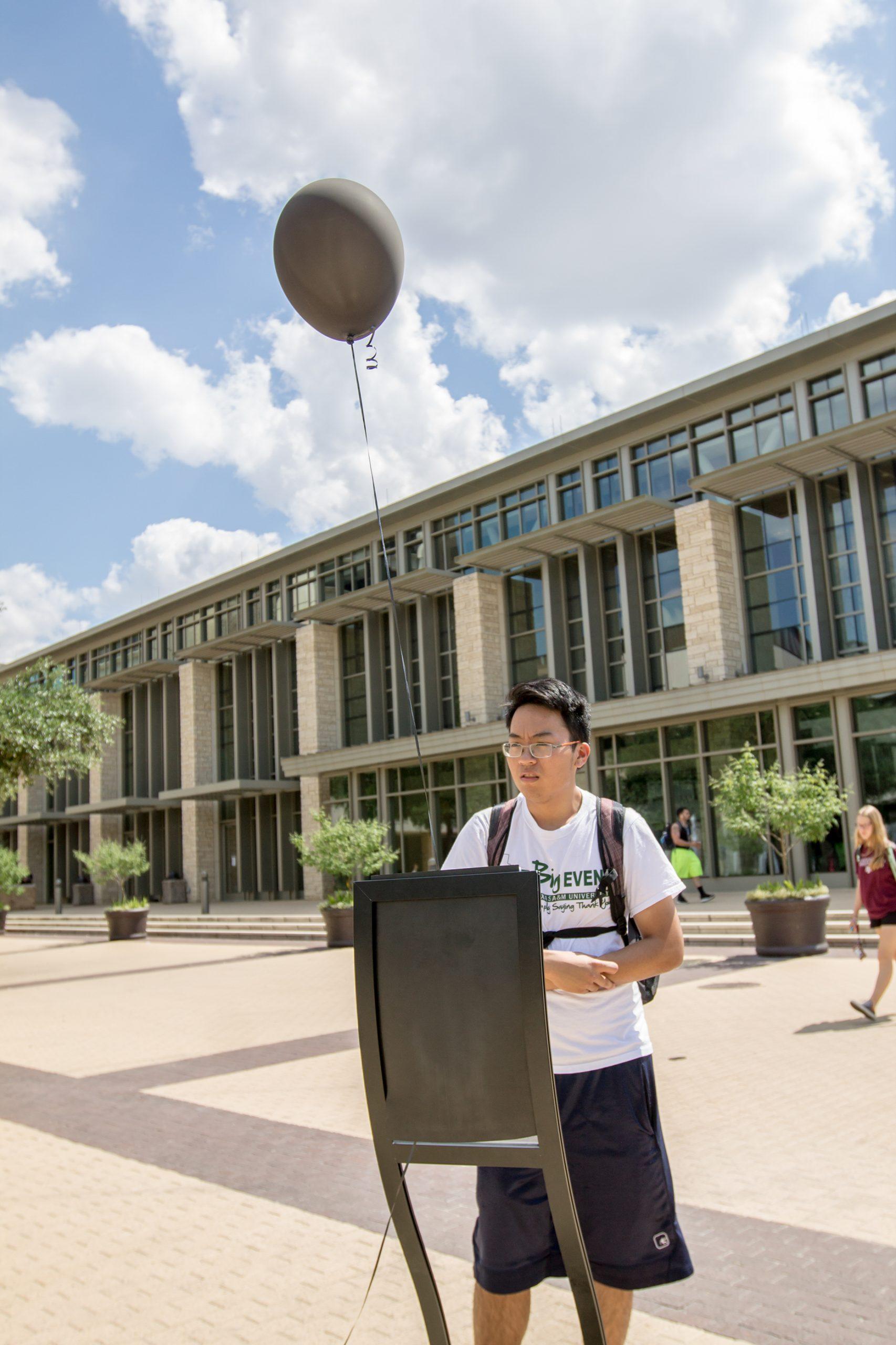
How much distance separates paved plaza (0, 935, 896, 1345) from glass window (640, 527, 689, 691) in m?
15.8

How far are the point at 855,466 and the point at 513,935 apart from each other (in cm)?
2327

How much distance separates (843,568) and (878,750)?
4103 millimetres

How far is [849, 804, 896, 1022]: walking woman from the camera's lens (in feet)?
29.5

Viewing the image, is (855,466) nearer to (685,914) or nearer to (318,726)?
(685,914)

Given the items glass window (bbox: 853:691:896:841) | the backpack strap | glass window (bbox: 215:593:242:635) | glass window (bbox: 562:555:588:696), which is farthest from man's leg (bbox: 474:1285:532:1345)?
glass window (bbox: 215:593:242:635)

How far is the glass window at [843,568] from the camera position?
76.5 ft

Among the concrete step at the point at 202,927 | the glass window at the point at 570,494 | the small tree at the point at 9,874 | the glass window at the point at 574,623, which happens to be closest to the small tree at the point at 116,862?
the concrete step at the point at 202,927

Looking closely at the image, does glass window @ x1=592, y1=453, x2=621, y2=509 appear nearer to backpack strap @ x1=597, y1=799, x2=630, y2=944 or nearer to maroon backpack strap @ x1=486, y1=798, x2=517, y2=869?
maroon backpack strap @ x1=486, y1=798, x2=517, y2=869

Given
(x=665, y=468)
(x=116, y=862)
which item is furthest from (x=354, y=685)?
(x=665, y=468)

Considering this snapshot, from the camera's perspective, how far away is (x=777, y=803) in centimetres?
1555

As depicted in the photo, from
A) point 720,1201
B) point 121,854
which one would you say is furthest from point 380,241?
point 121,854

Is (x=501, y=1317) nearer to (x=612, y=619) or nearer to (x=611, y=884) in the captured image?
(x=611, y=884)

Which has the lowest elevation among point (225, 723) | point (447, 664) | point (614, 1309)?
point (614, 1309)

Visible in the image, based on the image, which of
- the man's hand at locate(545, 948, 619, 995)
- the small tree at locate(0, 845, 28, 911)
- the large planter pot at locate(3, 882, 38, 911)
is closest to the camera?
the man's hand at locate(545, 948, 619, 995)
